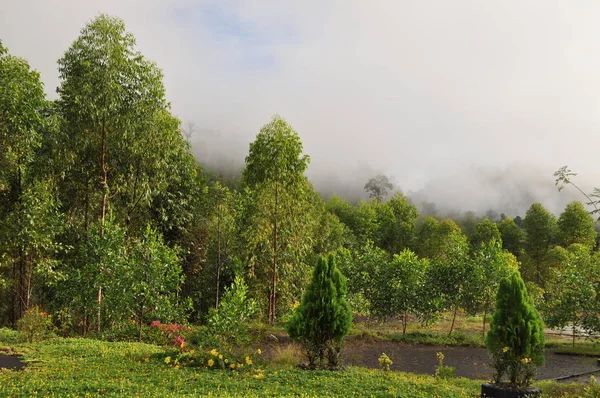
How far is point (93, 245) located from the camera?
62.5 feet

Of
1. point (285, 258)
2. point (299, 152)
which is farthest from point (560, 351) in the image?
point (299, 152)

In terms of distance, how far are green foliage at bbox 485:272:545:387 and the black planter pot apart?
1.11 ft

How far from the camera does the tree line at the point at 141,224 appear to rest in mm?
18609

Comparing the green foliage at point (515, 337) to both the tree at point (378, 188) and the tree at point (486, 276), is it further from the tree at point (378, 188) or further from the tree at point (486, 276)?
the tree at point (378, 188)

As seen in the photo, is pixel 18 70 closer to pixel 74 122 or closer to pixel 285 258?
pixel 74 122

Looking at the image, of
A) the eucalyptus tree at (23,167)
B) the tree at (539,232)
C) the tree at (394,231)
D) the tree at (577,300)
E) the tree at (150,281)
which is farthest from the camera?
the tree at (394,231)

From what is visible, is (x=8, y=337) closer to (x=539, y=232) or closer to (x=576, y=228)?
(x=576, y=228)

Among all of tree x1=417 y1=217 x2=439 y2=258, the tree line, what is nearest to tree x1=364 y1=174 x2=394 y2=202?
tree x1=417 y1=217 x2=439 y2=258

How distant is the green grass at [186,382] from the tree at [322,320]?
0.83 metres

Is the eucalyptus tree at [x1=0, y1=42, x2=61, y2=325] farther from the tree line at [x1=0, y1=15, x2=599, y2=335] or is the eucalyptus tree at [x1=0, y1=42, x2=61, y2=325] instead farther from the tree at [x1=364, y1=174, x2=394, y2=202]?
the tree at [x1=364, y1=174, x2=394, y2=202]

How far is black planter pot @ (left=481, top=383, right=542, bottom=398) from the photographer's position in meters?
9.85

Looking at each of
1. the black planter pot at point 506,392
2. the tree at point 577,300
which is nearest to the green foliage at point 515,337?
the black planter pot at point 506,392

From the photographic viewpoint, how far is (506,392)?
990cm

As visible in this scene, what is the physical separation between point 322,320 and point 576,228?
180 feet
